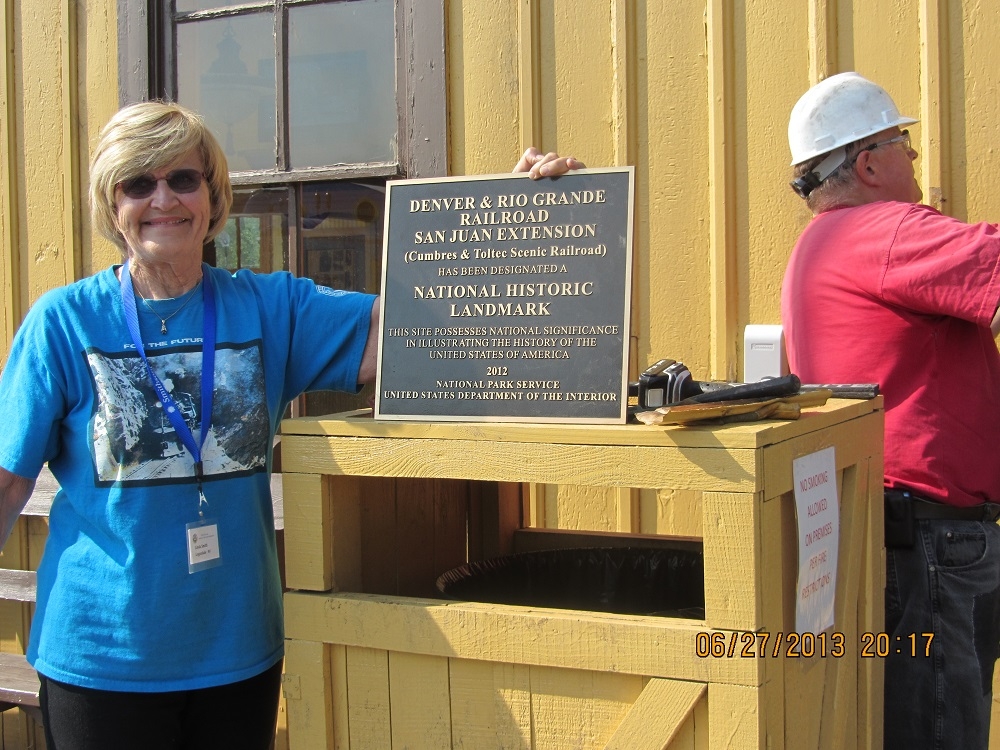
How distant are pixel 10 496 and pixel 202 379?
1.57 feet

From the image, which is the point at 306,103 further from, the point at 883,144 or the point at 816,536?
the point at 816,536

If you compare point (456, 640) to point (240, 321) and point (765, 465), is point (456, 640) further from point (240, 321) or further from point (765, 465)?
point (240, 321)

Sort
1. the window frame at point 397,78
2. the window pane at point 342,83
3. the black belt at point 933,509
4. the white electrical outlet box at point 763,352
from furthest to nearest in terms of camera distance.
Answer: the window pane at point 342,83
the window frame at point 397,78
the white electrical outlet box at point 763,352
the black belt at point 933,509

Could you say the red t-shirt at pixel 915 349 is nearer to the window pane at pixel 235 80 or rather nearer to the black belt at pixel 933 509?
the black belt at pixel 933 509

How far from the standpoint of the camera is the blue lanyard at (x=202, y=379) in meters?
2.05

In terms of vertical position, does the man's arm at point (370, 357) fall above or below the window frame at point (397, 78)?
below

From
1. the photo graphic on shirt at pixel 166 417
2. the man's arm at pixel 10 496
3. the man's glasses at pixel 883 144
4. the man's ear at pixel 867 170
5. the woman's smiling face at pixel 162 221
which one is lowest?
the man's arm at pixel 10 496

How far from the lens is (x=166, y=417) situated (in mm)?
2064

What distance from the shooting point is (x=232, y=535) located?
210 centimetres

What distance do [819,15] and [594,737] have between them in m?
2.38

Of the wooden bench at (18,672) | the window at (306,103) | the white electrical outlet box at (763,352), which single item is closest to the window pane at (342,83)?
the window at (306,103)

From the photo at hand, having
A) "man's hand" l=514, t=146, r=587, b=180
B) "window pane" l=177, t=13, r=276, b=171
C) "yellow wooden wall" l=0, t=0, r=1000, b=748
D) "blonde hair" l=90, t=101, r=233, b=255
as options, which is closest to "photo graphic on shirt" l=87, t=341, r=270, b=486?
"blonde hair" l=90, t=101, r=233, b=255

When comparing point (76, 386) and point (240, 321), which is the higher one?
point (240, 321)

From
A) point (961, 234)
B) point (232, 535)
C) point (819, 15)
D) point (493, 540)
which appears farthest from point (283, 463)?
point (819, 15)
